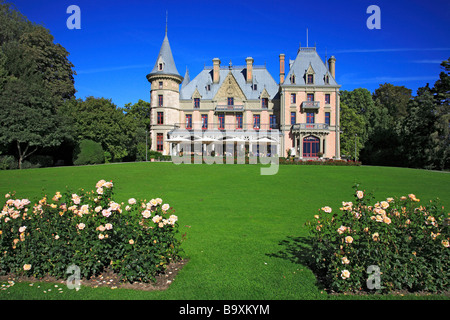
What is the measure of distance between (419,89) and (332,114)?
10.6m

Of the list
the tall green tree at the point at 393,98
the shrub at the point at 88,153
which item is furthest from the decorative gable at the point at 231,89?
the tall green tree at the point at 393,98

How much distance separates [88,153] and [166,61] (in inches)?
759

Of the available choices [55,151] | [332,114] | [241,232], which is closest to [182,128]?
[55,151]

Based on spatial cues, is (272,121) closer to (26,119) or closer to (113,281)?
(26,119)

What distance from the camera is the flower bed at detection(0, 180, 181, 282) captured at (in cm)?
396

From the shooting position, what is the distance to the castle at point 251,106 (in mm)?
39406

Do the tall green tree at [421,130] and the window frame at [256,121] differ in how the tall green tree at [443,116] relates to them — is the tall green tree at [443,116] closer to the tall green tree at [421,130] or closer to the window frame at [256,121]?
the tall green tree at [421,130]

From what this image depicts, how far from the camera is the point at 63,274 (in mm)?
4090

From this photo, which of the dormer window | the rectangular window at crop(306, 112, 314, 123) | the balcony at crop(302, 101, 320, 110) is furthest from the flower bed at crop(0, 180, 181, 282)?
the dormer window

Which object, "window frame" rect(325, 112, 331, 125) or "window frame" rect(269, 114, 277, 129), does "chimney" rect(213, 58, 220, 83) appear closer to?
"window frame" rect(269, 114, 277, 129)

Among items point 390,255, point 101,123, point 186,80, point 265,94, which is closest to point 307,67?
point 265,94

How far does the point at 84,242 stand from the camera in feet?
13.2

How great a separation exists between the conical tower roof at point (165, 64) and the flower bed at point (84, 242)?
3899 centimetres
